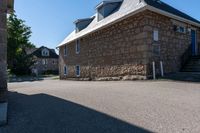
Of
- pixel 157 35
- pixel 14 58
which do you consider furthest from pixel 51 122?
pixel 14 58

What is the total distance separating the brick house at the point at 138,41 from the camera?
13.5m

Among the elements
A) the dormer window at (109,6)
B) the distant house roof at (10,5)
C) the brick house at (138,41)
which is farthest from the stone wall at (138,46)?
the distant house roof at (10,5)

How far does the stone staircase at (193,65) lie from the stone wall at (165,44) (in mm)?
479

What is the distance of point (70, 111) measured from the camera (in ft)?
18.9

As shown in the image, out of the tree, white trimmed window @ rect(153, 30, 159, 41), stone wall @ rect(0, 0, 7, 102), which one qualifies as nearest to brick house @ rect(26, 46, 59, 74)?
the tree

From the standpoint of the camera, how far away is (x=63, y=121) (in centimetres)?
481

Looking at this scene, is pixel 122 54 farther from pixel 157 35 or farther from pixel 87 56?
pixel 87 56

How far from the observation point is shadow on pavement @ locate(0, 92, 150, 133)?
13.8 ft

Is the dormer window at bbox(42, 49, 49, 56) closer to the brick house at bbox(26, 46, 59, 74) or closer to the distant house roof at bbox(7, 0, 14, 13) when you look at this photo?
the brick house at bbox(26, 46, 59, 74)

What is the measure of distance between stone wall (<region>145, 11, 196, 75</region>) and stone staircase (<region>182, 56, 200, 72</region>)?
48 cm

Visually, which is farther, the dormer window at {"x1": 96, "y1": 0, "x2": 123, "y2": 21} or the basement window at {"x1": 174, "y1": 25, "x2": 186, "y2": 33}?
the dormer window at {"x1": 96, "y1": 0, "x2": 123, "y2": 21}

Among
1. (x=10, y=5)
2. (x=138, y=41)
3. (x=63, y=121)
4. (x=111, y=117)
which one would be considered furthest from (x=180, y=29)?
(x=63, y=121)

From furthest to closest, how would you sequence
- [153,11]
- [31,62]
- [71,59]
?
[31,62] → [71,59] → [153,11]

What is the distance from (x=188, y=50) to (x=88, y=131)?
1426 centimetres
